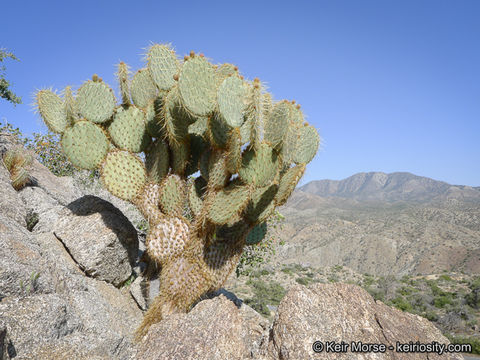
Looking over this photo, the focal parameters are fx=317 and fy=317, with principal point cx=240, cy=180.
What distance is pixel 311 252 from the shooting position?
45.1 m

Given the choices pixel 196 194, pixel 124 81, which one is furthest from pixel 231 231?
pixel 124 81

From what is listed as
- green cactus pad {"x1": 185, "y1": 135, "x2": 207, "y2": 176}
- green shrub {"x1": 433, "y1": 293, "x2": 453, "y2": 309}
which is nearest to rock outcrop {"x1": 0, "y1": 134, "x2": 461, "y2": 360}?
green cactus pad {"x1": 185, "y1": 135, "x2": 207, "y2": 176}

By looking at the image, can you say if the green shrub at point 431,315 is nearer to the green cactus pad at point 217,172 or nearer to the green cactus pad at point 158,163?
the green cactus pad at point 217,172

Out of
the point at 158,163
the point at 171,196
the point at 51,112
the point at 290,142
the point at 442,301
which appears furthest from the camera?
the point at 442,301

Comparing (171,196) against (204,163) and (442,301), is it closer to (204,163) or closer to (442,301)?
(204,163)

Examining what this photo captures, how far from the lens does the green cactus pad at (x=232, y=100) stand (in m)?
3.55

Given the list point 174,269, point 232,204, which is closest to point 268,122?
point 232,204

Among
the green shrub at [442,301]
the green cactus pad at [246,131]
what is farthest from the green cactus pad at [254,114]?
the green shrub at [442,301]

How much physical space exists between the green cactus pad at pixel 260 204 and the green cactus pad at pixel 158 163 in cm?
136

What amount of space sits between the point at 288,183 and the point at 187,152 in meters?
1.49

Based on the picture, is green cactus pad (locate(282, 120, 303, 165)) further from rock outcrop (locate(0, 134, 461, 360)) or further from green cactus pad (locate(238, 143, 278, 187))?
rock outcrop (locate(0, 134, 461, 360))

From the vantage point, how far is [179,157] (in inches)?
173

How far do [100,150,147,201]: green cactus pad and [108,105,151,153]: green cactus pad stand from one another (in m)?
0.16

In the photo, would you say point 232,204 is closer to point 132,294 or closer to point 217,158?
point 217,158
